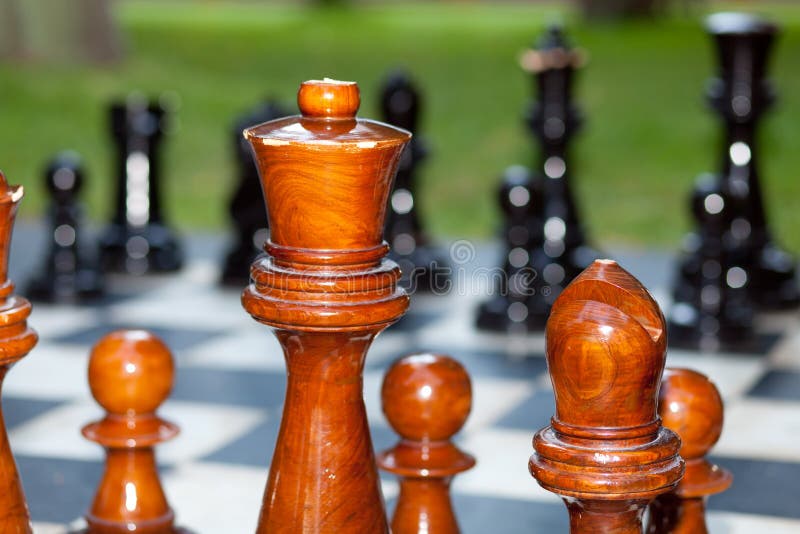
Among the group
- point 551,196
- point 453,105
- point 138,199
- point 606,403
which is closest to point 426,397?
point 606,403

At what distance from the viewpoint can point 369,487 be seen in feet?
4.19

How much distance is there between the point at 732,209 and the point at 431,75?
4575 mm

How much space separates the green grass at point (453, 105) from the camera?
16.9 feet

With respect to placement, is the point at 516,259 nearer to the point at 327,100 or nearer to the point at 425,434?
the point at 425,434

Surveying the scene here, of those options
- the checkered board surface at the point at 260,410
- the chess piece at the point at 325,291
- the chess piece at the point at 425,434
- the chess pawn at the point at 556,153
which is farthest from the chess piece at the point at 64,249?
the chess piece at the point at 325,291

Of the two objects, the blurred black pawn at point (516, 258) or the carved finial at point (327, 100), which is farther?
the blurred black pawn at point (516, 258)

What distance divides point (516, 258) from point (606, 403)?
1.81 m

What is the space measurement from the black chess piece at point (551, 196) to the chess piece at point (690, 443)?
141 cm

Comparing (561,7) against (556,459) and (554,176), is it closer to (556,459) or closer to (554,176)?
(554,176)

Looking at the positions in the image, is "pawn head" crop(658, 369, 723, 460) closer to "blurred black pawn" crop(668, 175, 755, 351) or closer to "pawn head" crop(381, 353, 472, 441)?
"pawn head" crop(381, 353, 472, 441)

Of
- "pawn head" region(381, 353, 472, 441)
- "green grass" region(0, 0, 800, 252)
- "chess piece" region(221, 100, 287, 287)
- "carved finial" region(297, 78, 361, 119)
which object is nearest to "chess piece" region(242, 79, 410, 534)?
"carved finial" region(297, 78, 361, 119)

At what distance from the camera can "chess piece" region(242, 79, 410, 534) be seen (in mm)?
1173

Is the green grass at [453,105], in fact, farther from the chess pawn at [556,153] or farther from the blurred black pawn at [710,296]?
the blurred black pawn at [710,296]

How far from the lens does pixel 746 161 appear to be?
3033 mm
